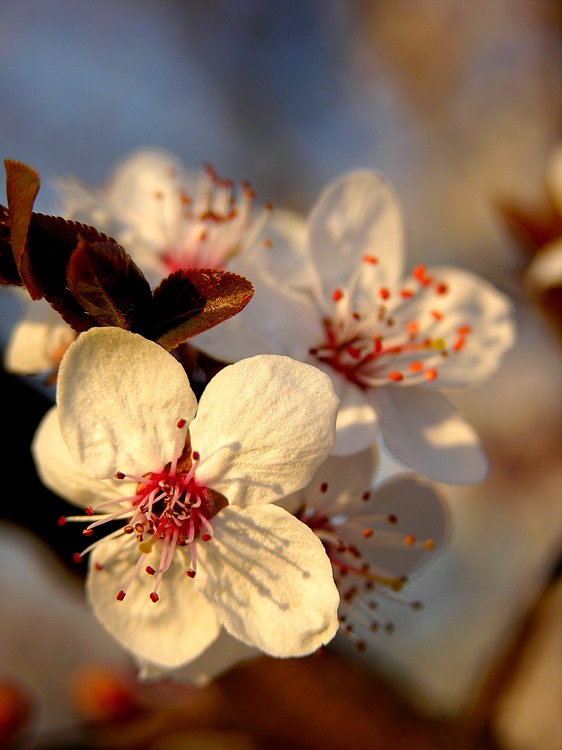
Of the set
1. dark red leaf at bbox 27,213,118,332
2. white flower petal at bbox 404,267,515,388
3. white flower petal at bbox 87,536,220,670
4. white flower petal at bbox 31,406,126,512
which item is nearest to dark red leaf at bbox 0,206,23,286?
dark red leaf at bbox 27,213,118,332

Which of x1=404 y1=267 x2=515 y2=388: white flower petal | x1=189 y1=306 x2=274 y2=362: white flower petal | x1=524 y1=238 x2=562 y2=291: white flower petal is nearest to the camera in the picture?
x1=189 y1=306 x2=274 y2=362: white flower petal

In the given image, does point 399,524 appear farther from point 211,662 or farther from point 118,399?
point 118,399

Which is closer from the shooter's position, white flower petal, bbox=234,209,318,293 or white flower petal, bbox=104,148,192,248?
white flower petal, bbox=234,209,318,293

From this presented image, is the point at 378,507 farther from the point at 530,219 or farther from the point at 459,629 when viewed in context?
the point at 459,629

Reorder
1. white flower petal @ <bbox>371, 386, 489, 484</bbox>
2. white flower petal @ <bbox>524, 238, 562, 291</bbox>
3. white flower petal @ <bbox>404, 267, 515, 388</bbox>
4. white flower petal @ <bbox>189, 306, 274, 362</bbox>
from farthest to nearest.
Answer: white flower petal @ <bbox>524, 238, 562, 291</bbox>, white flower petal @ <bbox>404, 267, 515, 388</bbox>, white flower petal @ <bbox>371, 386, 489, 484</bbox>, white flower petal @ <bbox>189, 306, 274, 362</bbox>

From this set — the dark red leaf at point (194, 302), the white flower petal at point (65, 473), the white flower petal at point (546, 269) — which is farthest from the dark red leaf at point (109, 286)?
the white flower petal at point (546, 269)

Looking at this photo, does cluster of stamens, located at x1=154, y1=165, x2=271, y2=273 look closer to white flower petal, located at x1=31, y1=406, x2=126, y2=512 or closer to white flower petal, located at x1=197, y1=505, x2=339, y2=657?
white flower petal, located at x1=31, y1=406, x2=126, y2=512

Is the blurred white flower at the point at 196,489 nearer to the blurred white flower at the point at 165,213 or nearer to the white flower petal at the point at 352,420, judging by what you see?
the white flower petal at the point at 352,420

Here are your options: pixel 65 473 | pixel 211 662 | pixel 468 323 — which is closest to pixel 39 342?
pixel 65 473
